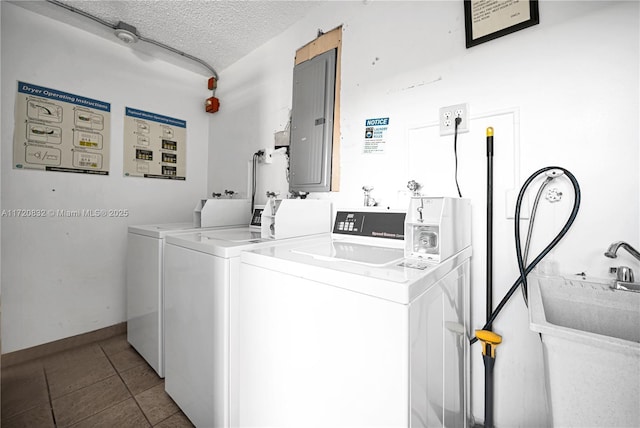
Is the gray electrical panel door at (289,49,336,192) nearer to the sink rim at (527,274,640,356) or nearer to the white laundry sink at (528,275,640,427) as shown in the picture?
the sink rim at (527,274,640,356)

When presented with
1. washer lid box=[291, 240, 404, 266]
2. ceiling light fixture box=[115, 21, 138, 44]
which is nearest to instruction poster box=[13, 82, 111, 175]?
ceiling light fixture box=[115, 21, 138, 44]

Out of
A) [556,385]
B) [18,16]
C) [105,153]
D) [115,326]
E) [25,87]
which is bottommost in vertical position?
[115,326]

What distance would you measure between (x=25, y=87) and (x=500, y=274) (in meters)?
3.27

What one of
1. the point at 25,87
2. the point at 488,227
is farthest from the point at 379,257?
the point at 25,87

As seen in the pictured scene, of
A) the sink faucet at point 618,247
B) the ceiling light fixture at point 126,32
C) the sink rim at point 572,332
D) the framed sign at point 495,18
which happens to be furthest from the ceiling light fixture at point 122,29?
the sink faucet at point 618,247

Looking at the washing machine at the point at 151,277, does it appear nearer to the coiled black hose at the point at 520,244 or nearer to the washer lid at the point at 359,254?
the washer lid at the point at 359,254

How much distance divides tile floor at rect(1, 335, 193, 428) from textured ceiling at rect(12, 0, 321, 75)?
2.56m

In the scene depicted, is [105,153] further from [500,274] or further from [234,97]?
[500,274]

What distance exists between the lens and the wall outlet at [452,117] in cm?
129

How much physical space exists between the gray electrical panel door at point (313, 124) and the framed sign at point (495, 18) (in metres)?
0.84

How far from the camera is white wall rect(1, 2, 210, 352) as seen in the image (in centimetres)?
193

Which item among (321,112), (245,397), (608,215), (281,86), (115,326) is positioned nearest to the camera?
(608,215)

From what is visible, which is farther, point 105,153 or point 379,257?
point 105,153

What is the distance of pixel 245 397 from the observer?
1147 millimetres
